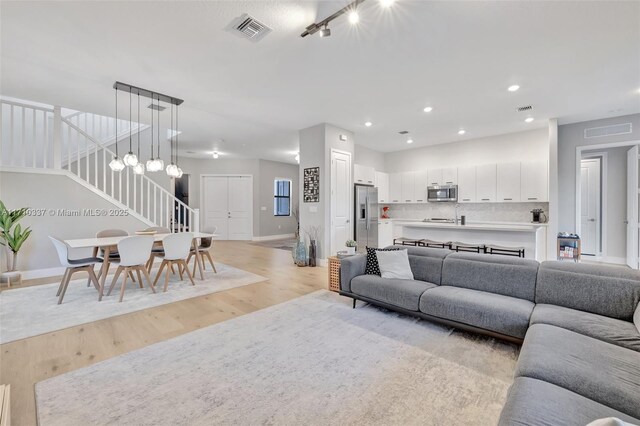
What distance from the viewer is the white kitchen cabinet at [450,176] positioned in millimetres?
6746

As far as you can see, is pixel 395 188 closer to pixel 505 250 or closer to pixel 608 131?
pixel 505 250

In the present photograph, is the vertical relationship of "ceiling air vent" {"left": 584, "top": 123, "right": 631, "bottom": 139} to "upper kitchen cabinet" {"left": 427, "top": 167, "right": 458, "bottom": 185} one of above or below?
above

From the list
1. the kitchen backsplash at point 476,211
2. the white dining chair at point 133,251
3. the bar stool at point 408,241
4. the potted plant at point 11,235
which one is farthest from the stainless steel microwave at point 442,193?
the potted plant at point 11,235

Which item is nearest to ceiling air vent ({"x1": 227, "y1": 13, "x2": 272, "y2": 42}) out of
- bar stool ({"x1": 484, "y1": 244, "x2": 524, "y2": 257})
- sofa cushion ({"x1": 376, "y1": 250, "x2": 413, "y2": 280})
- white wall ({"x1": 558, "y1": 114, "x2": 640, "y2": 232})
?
sofa cushion ({"x1": 376, "y1": 250, "x2": 413, "y2": 280})

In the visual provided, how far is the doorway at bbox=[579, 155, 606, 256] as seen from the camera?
6.21 m

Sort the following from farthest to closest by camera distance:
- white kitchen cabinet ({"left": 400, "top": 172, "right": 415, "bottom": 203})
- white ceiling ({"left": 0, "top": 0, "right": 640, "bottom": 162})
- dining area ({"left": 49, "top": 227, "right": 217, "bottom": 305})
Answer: white kitchen cabinet ({"left": 400, "top": 172, "right": 415, "bottom": 203}) < dining area ({"left": 49, "top": 227, "right": 217, "bottom": 305}) < white ceiling ({"left": 0, "top": 0, "right": 640, "bottom": 162})

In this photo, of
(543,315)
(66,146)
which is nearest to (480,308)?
(543,315)

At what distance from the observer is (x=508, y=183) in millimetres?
6004

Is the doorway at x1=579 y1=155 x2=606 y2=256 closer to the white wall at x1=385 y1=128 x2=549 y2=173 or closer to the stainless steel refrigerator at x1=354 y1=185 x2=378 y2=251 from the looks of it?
the white wall at x1=385 y1=128 x2=549 y2=173

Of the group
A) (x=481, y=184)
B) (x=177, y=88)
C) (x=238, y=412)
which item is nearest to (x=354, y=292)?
(x=238, y=412)

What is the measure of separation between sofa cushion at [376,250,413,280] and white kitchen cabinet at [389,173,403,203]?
4634 millimetres

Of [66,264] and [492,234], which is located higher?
[492,234]

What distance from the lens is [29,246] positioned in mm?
4582

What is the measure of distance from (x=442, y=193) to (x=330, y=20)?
211 inches
